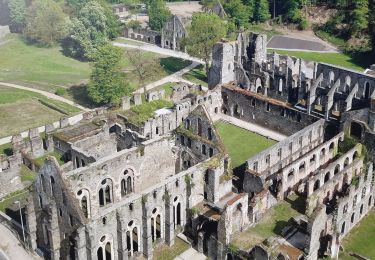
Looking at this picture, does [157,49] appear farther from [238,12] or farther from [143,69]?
[143,69]

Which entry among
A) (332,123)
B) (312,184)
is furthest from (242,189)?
(332,123)

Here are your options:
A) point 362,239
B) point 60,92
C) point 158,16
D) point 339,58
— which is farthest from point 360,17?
point 362,239

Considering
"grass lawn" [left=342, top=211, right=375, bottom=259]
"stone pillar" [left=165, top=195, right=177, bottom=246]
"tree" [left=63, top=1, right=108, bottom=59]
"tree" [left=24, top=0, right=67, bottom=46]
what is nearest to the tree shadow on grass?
"tree" [left=63, top=1, right=108, bottom=59]

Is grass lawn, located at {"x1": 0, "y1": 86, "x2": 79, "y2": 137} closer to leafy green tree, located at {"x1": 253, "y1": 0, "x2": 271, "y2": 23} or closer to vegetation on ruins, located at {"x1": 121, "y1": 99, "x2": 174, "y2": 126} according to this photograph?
vegetation on ruins, located at {"x1": 121, "y1": 99, "x2": 174, "y2": 126}

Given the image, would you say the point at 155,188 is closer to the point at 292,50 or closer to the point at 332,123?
the point at 332,123

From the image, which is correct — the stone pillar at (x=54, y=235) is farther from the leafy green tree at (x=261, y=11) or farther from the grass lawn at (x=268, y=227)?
the leafy green tree at (x=261, y=11)
